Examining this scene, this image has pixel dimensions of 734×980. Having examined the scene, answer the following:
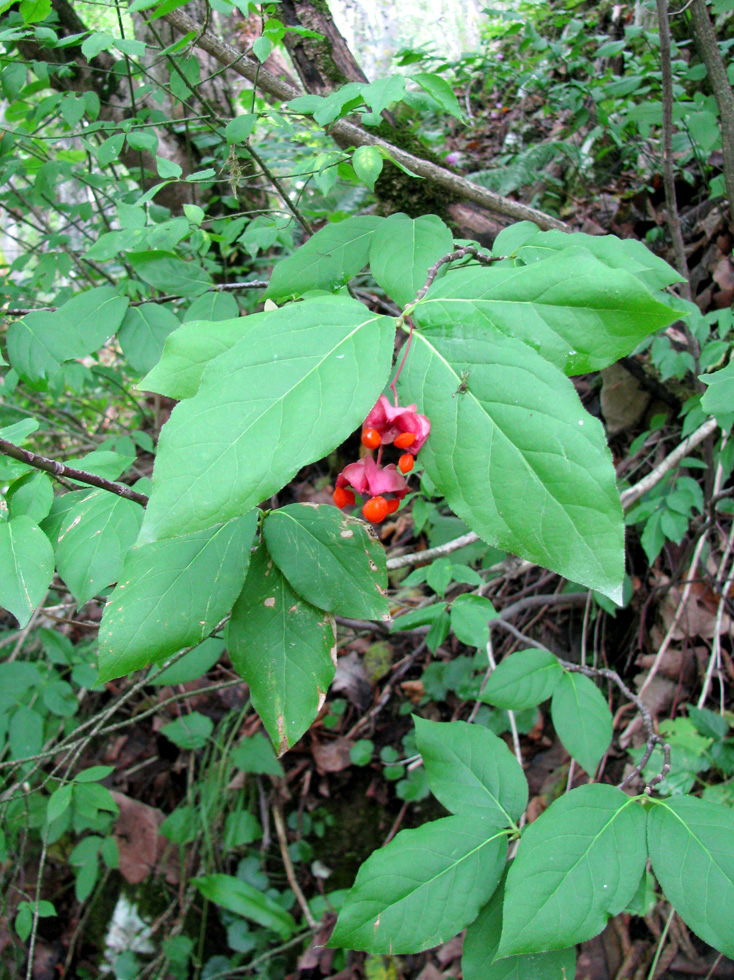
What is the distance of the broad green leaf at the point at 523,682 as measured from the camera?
4.42ft

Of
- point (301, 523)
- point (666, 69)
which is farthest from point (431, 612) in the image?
point (666, 69)

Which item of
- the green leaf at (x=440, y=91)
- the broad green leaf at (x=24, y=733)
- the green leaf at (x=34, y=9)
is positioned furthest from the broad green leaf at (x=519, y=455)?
the broad green leaf at (x=24, y=733)

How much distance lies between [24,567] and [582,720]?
110cm

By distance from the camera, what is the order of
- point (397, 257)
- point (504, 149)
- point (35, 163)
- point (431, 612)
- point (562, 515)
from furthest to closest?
point (504, 149) → point (35, 163) → point (431, 612) → point (397, 257) → point (562, 515)

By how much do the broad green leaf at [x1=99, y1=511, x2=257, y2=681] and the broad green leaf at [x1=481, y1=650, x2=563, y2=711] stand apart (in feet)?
2.43

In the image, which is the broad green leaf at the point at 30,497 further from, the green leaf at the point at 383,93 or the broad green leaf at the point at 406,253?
the green leaf at the point at 383,93

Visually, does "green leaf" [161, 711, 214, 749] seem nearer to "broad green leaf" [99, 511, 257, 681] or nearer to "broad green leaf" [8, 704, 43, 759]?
"broad green leaf" [8, 704, 43, 759]

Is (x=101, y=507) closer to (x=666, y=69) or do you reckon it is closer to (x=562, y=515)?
(x=562, y=515)

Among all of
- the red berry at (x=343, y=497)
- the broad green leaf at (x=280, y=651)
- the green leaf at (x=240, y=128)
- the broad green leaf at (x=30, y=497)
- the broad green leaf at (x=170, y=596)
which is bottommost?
the broad green leaf at (x=280, y=651)

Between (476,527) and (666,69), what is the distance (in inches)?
71.4

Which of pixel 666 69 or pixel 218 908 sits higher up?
pixel 666 69

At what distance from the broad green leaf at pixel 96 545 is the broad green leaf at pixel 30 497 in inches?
2.0

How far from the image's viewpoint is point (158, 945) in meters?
2.65

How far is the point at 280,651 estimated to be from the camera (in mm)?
829
